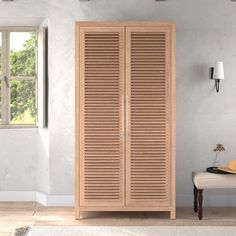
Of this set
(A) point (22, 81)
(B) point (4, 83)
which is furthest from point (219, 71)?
(B) point (4, 83)

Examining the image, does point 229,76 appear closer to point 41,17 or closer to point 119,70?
point 119,70

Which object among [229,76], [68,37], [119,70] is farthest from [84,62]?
[229,76]

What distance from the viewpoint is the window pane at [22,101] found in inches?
→ 243

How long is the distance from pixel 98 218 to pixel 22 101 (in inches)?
69.8

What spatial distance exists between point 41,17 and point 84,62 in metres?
1.01

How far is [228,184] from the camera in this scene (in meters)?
5.23

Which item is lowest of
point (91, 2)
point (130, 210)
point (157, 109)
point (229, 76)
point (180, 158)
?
point (130, 210)

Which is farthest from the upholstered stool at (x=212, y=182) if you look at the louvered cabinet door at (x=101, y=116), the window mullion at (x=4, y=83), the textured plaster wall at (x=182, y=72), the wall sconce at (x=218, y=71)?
the window mullion at (x=4, y=83)

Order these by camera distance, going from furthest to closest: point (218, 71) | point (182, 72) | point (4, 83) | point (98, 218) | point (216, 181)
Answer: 1. point (4, 83)
2. point (182, 72)
3. point (218, 71)
4. point (98, 218)
5. point (216, 181)

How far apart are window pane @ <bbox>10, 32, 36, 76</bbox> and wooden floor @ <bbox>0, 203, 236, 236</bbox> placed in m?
1.61

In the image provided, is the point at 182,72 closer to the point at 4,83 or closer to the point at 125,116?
the point at 125,116

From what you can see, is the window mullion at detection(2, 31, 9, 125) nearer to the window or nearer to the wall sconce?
the window

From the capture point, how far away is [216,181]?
206 inches

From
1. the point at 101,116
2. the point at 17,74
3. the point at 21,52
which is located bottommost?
the point at 101,116
